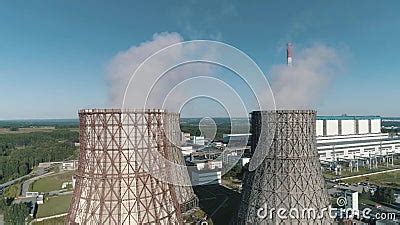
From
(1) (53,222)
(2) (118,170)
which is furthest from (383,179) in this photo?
(2) (118,170)

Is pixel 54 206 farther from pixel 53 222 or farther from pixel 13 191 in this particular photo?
pixel 13 191

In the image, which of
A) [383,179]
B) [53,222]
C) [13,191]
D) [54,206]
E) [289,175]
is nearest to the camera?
[289,175]

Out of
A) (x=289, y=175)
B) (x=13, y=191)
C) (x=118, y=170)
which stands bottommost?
(x=13, y=191)

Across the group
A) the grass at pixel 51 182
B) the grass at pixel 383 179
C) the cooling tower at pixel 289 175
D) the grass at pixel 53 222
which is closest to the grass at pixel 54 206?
the grass at pixel 53 222

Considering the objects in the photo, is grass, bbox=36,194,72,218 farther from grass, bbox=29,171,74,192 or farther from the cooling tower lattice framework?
the cooling tower lattice framework

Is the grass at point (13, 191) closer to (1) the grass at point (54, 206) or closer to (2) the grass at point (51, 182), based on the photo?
(2) the grass at point (51, 182)

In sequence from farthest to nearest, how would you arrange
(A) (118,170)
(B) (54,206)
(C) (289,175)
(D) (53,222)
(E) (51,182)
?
1. (E) (51,182)
2. (B) (54,206)
3. (D) (53,222)
4. (C) (289,175)
5. (A) (118,170)
